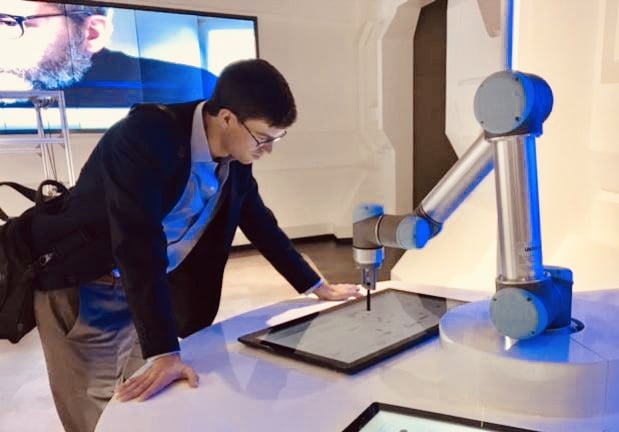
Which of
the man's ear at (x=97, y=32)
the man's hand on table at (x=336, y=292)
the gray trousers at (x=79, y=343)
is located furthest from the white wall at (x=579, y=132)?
the man's ear at (x=97, y=32)

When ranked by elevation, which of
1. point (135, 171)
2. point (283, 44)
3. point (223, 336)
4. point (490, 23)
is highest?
point (283, 44)

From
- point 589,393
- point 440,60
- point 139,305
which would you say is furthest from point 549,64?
point 440,60

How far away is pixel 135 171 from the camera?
789 millimetres

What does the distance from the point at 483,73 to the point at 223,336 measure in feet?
5.85

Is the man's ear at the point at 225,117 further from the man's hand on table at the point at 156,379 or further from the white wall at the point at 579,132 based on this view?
the white wall at the point at 579,132

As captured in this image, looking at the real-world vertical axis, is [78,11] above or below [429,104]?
above

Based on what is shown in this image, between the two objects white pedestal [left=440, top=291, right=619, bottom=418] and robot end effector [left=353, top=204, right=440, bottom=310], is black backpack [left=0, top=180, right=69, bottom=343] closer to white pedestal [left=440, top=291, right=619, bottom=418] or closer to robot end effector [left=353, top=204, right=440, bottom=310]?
robot end effector [left=353, top=204, right=440, bottom=310]

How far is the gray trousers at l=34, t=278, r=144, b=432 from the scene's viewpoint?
102 centimetres

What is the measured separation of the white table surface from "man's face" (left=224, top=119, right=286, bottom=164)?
16.3 inches

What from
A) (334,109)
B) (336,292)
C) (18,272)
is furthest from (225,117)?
(334,109)

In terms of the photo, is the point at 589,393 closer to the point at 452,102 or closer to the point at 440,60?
the point at 452,102

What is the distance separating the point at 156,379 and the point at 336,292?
0.43 m

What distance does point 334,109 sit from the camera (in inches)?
155

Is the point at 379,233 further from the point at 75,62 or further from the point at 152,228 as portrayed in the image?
the point at 75,62
